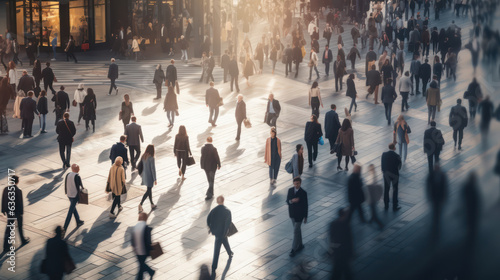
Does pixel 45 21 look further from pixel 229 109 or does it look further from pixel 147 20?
pixel 229 109

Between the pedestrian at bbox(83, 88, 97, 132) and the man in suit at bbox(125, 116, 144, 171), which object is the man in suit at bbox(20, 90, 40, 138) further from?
the man in suit at bbox(125, 116, 144, 171)

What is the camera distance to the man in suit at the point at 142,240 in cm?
1070

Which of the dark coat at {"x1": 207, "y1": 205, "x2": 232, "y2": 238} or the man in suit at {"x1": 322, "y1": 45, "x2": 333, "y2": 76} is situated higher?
the man in suit at {"x1": 322, "y1": 45, "x2": 333, "y2": 76}

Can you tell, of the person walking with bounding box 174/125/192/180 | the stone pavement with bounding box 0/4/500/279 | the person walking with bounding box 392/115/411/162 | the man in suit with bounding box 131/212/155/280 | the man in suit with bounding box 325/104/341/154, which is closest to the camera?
the stone pavement with bounding box 0/4/500/279

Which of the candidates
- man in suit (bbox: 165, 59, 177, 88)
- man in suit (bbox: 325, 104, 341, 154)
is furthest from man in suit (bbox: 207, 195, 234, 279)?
man in suit (bbox: 165, 59, 177, 88)

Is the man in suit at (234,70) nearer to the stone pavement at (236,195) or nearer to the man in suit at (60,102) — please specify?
the stone pavement at (236,195)

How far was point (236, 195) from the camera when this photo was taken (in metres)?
15.5

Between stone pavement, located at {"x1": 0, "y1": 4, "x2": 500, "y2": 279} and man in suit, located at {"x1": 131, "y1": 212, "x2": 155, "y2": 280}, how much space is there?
457 millimetres

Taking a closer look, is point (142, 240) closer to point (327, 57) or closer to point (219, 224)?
point (219, 224)

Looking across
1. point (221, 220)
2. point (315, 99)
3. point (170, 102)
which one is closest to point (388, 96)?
point (315, 99)

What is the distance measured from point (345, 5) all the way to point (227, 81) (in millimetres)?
26812

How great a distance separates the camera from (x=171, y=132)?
851 inches

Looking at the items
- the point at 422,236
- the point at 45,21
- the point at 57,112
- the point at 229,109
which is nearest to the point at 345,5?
the point at 422,236

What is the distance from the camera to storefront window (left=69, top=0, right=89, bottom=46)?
1531 inches
